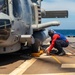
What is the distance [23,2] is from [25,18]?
0.68m

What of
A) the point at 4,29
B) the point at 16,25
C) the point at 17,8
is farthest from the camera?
the point at 17,8

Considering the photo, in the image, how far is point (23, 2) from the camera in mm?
13914

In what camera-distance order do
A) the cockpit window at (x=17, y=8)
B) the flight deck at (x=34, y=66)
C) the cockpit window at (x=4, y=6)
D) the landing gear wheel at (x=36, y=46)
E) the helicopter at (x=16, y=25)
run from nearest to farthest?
1. the flight deck at (x=34, y=66)
2. the helicopter at (x=16, y=25)
3. the cockpit window at (x=4, y=6)
4. the cockpit window at (x=17, y=8)
5. the landing gear wheel at (x=36, y=46)

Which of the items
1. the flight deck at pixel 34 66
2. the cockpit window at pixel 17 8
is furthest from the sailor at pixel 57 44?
the cockpit window at pixel 17 8

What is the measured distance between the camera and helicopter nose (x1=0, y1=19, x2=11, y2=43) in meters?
11.2

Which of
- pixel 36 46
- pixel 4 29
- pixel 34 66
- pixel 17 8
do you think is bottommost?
pixel 34 66

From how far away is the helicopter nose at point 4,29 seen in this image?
11.2m

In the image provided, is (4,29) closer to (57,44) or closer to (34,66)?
(34,66)

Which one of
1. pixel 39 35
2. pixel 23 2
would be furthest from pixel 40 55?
pixel 23 2

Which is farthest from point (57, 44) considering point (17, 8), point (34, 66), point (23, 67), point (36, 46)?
point (23, 67)

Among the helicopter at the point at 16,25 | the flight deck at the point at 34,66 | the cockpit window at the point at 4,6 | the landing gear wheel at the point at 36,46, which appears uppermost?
the cockpit window at the point at 4,6

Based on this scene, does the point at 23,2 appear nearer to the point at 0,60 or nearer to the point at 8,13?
the point at 8,13

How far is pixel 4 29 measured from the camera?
11.3 metres

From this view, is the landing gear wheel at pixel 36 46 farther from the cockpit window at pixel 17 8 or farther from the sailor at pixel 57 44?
the cockpit window at pixel 17 8
